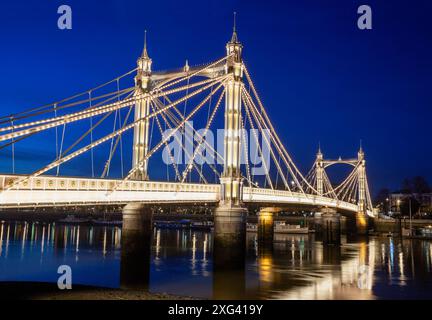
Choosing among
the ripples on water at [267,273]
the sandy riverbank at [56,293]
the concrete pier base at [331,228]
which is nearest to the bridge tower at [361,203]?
the concrete pier base at [331,228]

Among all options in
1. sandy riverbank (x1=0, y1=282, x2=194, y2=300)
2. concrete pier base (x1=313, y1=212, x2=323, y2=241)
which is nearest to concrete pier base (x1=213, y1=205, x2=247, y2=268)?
sandy riverbank (x1=0, y1=282, x2=194, y2=300)

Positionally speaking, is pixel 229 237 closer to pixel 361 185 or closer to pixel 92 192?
pixel 92 192

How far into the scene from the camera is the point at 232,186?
33.0 m

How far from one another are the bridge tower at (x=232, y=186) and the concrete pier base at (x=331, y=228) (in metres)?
37.4

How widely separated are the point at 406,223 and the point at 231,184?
75.7 m

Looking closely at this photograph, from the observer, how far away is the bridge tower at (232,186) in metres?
31.1

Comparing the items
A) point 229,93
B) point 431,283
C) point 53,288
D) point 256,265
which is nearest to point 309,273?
point 256,265

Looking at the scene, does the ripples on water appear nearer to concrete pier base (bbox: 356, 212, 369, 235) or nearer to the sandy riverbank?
the sandy riverbank

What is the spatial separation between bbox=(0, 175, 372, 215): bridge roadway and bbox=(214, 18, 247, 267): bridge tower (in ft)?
4.75

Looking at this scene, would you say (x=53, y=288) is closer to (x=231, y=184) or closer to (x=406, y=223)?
(x=231, y=184)

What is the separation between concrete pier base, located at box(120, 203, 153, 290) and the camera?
30842 millimetres

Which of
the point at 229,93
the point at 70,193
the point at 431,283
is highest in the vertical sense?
the point at 229,93
